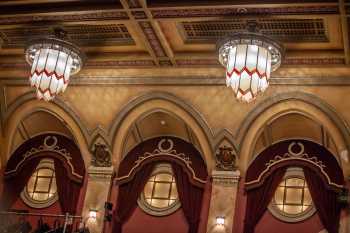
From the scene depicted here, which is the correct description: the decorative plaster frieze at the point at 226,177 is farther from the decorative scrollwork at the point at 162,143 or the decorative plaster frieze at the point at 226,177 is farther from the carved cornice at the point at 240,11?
the carved cornice at the point at 240,11

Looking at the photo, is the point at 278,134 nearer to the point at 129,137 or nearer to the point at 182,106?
the point at 182,106

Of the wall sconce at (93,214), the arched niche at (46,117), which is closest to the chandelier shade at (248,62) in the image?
the wall sconce at (93,214)

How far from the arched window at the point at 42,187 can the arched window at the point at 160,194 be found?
7.43 ft

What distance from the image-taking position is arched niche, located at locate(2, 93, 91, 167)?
590 inches

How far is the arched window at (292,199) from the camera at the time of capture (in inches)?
536

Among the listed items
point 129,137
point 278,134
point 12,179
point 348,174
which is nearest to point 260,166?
point 278,134

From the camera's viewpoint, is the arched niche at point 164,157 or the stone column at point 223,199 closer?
the stone column at point 223,199

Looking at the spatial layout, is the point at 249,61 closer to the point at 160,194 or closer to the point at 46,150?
the point at 160,194

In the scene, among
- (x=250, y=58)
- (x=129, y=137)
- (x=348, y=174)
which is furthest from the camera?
(x=129, y=137)

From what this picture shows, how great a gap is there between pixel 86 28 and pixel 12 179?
4565 millimetres

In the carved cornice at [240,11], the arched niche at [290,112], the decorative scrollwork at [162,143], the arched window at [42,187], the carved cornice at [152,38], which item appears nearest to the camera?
the carved cornice at [240,11]

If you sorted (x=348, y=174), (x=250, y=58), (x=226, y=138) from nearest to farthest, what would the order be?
(x=250, y=58)
(x=348, y=174)
(x=226, y=138)

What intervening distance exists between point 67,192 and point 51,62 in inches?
142

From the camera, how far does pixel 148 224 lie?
14328 mm
